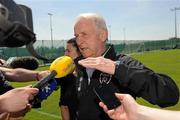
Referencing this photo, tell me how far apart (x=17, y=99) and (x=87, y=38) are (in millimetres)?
1368

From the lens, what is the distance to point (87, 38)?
11.8 ft

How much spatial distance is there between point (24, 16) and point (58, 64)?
1.67m

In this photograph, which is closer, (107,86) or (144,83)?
(144,83)

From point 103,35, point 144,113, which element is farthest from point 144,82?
point 144,113

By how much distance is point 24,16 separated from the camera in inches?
52.3

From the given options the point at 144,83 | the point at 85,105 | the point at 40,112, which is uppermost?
the point at 144,83

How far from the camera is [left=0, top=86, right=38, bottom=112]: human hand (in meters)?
2.34

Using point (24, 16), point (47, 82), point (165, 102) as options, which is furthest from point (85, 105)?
point (24, 16)

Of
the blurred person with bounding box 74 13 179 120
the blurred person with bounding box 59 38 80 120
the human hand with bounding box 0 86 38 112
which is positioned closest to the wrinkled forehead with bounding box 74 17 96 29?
the blurred person with bounding box 74 13 179 120

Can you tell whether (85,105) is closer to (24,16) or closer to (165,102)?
(165,102)

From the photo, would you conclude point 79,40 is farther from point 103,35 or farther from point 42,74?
point 42,74

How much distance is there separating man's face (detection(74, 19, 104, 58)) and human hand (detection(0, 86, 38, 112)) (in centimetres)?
121

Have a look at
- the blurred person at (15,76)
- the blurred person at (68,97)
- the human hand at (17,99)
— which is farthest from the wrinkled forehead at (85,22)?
the human hand at (17,99)

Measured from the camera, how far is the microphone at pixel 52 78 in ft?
A: 8.67
